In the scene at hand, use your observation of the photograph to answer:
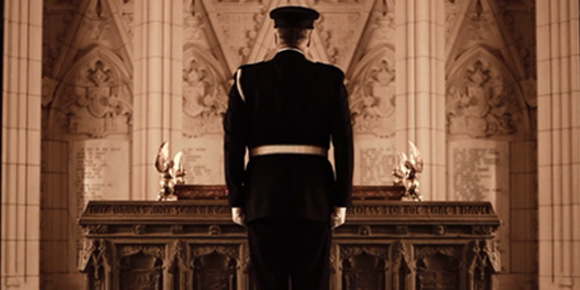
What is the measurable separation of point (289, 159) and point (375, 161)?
952cm

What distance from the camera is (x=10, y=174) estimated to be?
10727mm

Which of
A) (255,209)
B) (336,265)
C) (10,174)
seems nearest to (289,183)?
(255,209)

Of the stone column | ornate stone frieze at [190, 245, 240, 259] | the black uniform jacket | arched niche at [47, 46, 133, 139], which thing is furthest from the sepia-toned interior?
the black uniform jacket

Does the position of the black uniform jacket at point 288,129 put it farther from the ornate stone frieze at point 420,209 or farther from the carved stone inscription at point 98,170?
the carved stone inscription at point 98,170

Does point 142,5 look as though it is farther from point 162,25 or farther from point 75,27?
point 75,27

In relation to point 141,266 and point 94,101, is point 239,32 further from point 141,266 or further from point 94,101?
point 141,266

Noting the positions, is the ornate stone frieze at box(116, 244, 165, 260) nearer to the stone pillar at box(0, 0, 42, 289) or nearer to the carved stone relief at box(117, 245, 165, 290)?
the carved stone relief at box(117, 245, 165, 290)

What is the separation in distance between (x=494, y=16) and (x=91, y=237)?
880 centimetres

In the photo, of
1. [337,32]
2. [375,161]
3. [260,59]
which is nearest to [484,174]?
[375,161]

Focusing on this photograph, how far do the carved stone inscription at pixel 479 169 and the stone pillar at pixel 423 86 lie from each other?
1.78 metres

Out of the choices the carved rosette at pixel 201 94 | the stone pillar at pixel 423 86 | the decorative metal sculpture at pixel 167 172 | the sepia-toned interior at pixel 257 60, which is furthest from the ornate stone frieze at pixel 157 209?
the carved rosette at pixel 201 94

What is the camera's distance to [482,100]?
1377 centimetres

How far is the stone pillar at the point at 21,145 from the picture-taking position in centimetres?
1061

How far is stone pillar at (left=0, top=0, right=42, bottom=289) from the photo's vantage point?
1061 cm
